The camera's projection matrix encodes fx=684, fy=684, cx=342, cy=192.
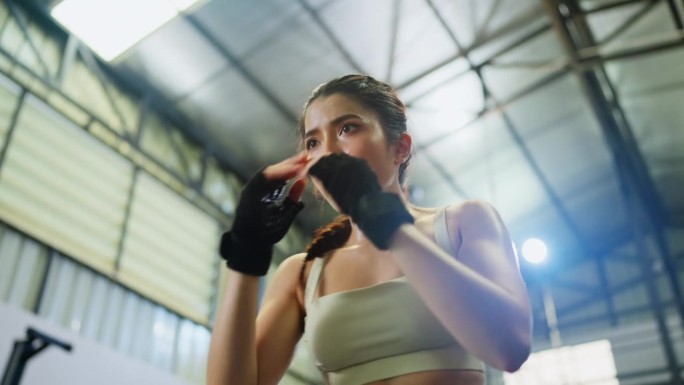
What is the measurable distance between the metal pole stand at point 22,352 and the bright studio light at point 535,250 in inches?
269

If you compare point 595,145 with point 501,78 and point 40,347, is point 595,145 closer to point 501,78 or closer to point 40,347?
point 501,78

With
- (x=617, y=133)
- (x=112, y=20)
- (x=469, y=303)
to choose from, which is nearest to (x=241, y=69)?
(x=112, y=20)

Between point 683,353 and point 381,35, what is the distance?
18.3 ft

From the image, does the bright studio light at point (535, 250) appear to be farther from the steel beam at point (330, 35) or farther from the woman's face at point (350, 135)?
the woman's face at point (350, 135)

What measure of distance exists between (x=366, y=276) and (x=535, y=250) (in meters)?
7.73

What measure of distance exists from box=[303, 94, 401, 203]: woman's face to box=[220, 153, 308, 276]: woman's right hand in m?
0.05

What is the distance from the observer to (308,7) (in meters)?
5.66

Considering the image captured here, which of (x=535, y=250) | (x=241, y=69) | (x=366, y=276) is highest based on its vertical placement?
(x=241, y=69)

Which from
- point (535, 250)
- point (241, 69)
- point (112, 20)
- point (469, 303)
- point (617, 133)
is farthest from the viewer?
point (535, 250)

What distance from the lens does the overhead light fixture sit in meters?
4.73

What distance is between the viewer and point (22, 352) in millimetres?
2252

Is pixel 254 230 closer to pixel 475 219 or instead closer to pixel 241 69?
pixel 475 219

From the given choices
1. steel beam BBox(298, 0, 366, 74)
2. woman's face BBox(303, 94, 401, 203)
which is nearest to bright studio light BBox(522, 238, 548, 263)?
steel beam BBox(298, 0, 366, 74)

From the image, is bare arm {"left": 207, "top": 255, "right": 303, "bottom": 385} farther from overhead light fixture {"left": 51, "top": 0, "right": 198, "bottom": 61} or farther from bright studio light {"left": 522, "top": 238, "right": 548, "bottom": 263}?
bright studio light {"left": 522, "top": 238, "right": 548, "bottom": 263}
